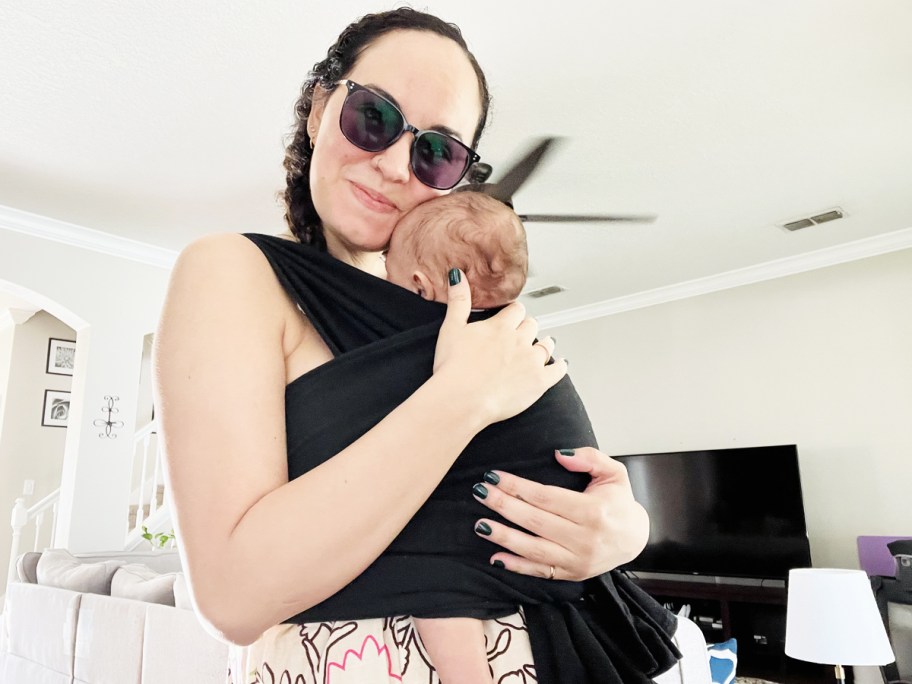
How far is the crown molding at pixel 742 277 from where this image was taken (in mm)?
4434

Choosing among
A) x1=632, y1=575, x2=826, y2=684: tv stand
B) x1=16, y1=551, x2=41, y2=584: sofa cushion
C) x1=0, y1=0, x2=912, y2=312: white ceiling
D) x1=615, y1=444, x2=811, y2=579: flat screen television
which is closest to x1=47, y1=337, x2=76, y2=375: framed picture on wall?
x1=0, y1=0, x2=912, y2=312: white ceiling

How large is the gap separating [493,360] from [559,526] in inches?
6.5

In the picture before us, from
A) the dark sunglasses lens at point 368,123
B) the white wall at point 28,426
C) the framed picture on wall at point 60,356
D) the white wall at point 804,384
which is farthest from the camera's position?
the framed picture on wall at point 60,356

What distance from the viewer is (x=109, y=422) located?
4254 mm

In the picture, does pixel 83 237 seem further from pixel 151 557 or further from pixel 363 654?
pixel 363 654

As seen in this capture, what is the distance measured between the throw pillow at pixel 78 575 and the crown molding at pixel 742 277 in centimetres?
443

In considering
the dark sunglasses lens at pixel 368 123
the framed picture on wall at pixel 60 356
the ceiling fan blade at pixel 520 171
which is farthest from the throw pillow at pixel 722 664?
the framed picture on wall at pixel 60 356

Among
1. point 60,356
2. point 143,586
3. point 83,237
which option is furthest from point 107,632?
point 60,356

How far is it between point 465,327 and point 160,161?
3315 millimetres

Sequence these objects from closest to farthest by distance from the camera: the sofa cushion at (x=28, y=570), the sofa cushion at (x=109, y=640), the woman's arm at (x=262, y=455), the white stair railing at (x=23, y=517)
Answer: the woman's arm at (x=262, y=455) → the sofa cushion at (x=109, y=640) → the sofa cushion at (x=28, y=570) → the white stair railing at (x=23, y=517)

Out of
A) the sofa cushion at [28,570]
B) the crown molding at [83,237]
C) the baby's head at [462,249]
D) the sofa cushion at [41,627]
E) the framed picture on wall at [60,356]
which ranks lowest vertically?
the sofa cushion at [41,627]

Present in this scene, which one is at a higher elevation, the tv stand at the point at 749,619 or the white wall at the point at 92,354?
the white wall at the point at 92,354

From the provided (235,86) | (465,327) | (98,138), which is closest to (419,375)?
(465,327)

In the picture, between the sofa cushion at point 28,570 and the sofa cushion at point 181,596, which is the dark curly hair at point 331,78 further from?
the sofa cushion at point 28,570
